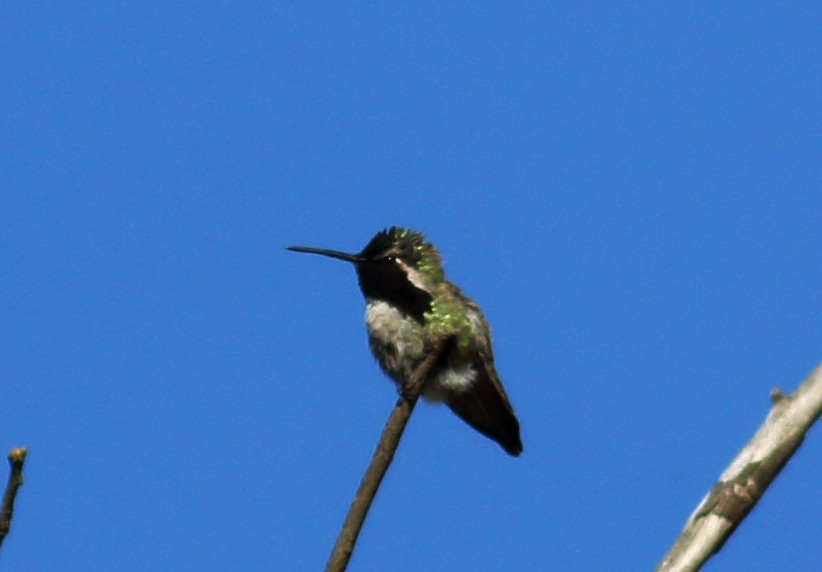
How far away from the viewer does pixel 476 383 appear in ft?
27.6

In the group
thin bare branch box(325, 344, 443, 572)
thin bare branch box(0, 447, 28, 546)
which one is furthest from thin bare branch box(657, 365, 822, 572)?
thin bare branch box(0, 447, 28, 546)

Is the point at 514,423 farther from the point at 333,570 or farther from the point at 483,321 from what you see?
the point at 333,570

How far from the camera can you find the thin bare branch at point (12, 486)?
2867 millimetres

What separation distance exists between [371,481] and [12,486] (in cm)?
110

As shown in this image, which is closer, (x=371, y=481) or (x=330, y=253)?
(x=371, y=481)

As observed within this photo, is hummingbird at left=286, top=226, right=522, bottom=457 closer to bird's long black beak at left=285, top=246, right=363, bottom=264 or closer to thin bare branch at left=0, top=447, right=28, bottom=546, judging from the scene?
bird's long black beak at left=285, top=246, right=363, bottom=264

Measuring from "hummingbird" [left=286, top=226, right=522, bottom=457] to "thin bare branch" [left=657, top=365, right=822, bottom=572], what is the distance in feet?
15.7

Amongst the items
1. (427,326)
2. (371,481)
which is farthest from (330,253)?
(371,481)

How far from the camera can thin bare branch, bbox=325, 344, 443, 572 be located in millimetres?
3311

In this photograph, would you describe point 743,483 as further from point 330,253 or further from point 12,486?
point 330,253

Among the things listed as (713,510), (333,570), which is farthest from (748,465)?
(333,570)

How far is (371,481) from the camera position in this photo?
12.4ft

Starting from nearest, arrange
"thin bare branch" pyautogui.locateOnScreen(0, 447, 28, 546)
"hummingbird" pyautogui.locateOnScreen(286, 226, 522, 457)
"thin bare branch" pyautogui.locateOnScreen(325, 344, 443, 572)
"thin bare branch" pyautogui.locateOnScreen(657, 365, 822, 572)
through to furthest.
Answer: "thin bare branch" pyautogui.locateOnScreen(657, 365, 822, 572)
"thin bare branch" pyautogui.locateOnScreen(0, 447, 28, 546)
"thin bare branch" pyautogui.locateOnScreen(325, 344, 443, 572)
"hummingbird" pyautogui.locateOnScreen(286, 226, 522, 457)

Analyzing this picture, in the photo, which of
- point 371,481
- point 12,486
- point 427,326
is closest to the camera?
point 12,486
